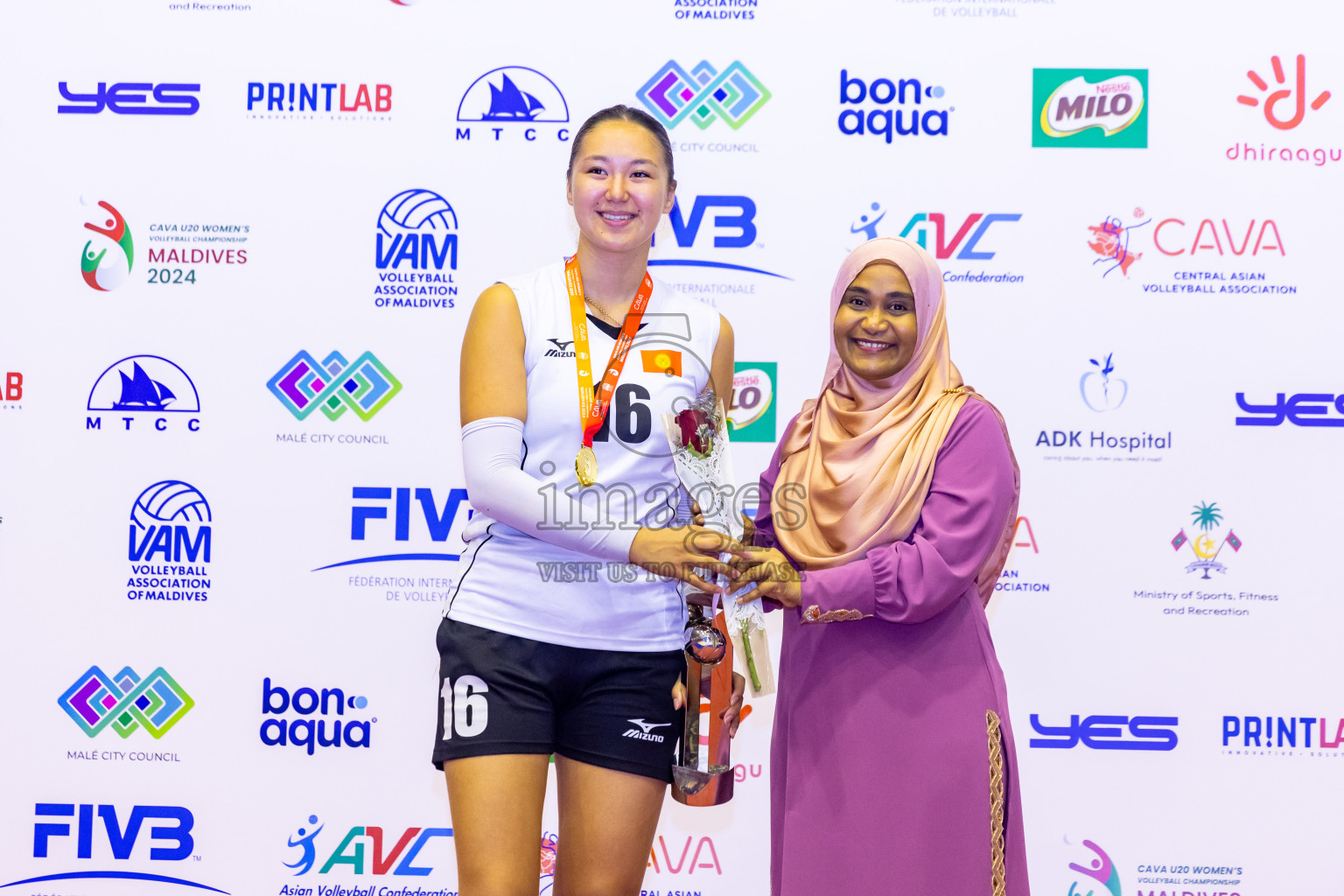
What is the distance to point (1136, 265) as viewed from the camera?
367cm

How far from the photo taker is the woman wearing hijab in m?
2.25

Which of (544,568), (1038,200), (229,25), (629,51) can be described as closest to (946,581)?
(544,568)

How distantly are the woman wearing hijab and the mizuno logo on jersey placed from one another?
548mm

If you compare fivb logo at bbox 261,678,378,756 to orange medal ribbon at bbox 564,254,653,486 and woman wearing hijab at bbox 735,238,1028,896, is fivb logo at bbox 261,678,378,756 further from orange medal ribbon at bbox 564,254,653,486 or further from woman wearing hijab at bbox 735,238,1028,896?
orange medal ribbon at bbox 564,254,653,486

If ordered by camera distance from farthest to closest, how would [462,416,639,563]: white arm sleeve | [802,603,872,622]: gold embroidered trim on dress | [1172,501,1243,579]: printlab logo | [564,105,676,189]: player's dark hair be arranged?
[1172,501,1243,579]: printlab logo, [564,105,676,189]: player's dark hair, [802,603,872,622]: gold embroidered trim on dress, [462,416,639,563]: white arm sleeve

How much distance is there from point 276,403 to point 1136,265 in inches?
113

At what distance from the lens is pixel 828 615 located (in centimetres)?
224

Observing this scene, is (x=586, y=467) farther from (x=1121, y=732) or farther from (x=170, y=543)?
(x=1121, y=732)

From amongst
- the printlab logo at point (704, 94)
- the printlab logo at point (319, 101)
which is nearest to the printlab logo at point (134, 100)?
the printlab logo at point (319, 101)

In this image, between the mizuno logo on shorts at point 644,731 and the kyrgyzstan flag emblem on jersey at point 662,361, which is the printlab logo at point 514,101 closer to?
the kyrgyzstan flag emblem on jersey at point 662,361

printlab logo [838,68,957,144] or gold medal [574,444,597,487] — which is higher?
printlab logo [838,68,957,144]

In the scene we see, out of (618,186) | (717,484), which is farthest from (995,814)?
(618,186)

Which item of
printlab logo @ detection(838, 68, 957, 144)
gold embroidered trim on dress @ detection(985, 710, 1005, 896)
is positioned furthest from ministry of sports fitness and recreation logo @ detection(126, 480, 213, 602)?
gold embroidered trim on dress @ detection(985, 710, 1005, 896)

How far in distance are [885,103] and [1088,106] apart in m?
0.67
